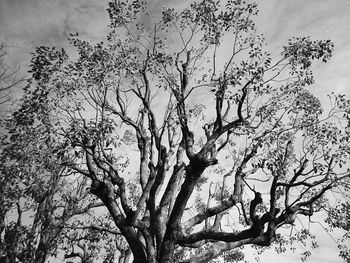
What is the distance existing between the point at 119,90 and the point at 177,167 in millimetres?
4535

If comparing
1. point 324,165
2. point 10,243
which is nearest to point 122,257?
point 10,243

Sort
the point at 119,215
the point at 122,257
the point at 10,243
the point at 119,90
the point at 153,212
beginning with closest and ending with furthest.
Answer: the point at 119,215, the point at 153,212, the point at 119,90, the point at 10,243, the point at 122,257

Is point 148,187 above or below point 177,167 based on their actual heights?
below

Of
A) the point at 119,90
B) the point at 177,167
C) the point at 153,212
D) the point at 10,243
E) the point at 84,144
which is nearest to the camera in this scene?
the point at 84,144

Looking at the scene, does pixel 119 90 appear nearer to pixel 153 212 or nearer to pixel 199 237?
pixel 153 212

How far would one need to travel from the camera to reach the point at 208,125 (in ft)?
43.7

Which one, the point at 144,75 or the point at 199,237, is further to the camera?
the point at 144,75

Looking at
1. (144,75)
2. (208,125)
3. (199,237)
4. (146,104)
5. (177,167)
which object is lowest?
(199,237)

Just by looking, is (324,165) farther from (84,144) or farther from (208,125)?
(84,144)

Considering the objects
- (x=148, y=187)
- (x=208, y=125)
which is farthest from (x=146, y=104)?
(x=148, y=187)

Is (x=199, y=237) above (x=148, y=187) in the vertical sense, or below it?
below

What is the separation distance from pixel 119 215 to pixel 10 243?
947cm

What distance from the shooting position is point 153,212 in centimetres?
1094

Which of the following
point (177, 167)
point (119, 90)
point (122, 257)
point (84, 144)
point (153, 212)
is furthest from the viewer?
point (122, 257)
